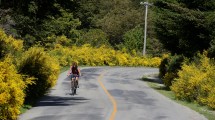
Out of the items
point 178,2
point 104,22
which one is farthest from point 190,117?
point 104,22

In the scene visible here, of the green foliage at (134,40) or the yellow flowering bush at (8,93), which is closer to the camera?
the yellow flowering bush at (8,93)

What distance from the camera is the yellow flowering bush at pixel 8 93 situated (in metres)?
14.7

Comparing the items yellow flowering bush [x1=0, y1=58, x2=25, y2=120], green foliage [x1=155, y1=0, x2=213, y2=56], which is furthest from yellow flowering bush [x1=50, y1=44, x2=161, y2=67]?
yellow flowering bush [x1=0, y1=58, x2=25, y2=120]

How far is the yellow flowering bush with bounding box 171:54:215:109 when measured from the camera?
970 inches

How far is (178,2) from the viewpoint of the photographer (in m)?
34.8

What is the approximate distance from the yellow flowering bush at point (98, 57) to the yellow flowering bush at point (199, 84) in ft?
99.1

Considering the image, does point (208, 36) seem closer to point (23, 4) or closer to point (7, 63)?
point (23, 4)

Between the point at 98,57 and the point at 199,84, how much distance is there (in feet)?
150

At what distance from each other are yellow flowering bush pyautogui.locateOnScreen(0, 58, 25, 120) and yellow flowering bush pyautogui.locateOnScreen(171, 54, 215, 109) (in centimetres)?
1066

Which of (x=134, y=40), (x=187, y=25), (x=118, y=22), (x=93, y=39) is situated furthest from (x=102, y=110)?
(x=118, y=22)

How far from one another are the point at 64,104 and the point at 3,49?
3946 millimetres

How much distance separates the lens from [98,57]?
235ft

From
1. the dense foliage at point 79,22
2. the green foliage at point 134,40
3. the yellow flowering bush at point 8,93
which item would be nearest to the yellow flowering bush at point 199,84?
the dense foliage at point 79,22

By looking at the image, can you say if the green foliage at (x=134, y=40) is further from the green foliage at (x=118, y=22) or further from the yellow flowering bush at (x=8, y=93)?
the yellow flowering bush at (x=8, y=93)
